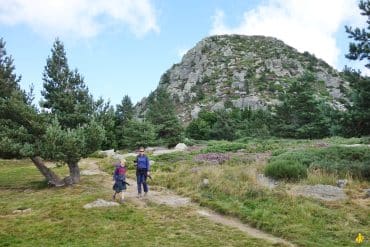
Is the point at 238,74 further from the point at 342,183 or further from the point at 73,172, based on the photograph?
the point at 342,183

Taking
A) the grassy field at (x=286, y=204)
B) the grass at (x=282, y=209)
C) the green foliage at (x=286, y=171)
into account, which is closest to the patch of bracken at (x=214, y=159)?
the grassy field at (x=286, y=204)

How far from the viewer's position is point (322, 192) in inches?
586

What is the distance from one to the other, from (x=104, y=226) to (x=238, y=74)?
85.6 meters

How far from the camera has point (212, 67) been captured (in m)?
102

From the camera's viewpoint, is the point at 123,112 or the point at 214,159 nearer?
the point at 214,159

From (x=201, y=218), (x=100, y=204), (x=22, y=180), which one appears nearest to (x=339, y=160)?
(x=201, y=218)

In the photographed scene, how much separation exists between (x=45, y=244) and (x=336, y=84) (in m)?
92.4

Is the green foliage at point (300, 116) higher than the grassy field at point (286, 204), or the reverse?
the green foliage at point (300, 116)

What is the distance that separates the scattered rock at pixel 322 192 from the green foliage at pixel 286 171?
1.61m

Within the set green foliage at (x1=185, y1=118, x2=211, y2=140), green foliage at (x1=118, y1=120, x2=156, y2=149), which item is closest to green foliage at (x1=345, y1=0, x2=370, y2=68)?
green foliage at (x1=118, y1=120, x2=156, y2=149)

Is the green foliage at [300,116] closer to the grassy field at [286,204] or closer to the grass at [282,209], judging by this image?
the grassy field at [286,204]

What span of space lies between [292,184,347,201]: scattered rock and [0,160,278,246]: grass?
13.5ft

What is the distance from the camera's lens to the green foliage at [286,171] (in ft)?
57.1

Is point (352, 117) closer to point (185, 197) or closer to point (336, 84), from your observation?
point (185, 197)
